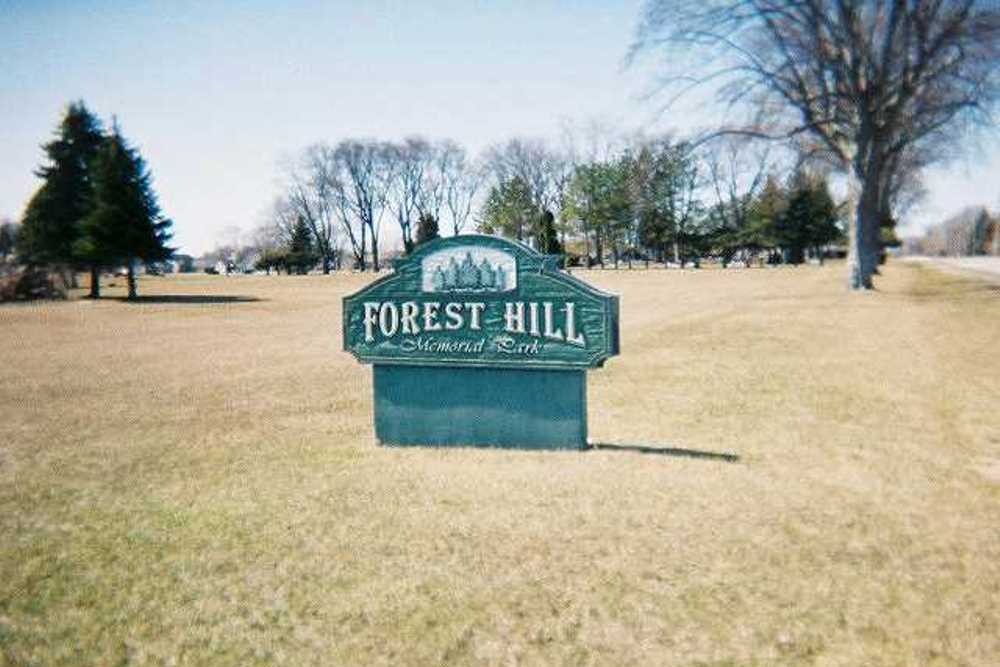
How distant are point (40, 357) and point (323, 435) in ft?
40.5

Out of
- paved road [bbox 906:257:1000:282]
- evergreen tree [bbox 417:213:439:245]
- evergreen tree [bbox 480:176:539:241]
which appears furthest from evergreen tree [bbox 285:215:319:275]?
paved road [bbox 906:257:1000:282]

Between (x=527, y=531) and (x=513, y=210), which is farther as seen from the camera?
(x=513, y=210)

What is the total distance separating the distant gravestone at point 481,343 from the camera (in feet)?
22.0

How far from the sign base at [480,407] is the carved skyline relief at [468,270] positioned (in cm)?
88

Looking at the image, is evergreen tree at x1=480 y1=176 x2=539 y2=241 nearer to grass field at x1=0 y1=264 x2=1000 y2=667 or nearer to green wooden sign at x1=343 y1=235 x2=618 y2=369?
grass field at x1=0 y1=264 x2=1000 y2=667

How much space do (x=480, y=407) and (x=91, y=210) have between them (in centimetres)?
4219

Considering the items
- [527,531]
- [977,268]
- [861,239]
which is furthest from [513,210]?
[527,531]

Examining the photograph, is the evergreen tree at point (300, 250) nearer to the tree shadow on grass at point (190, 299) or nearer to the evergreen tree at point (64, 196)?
A: the evergreen tree at point (64, 196)

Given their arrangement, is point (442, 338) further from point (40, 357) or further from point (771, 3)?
point (771, 3)

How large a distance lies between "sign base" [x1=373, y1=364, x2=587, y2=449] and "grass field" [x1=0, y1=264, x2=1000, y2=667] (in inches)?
11.1

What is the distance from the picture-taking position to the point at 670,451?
6.84 m

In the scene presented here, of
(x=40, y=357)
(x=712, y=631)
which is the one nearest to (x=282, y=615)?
(x=712, y=631)

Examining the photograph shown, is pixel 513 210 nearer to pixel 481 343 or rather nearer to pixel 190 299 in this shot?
pixel 190 299

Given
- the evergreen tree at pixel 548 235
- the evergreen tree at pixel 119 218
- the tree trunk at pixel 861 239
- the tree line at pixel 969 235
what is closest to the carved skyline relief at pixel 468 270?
the tree trunk at pixel 861 239
